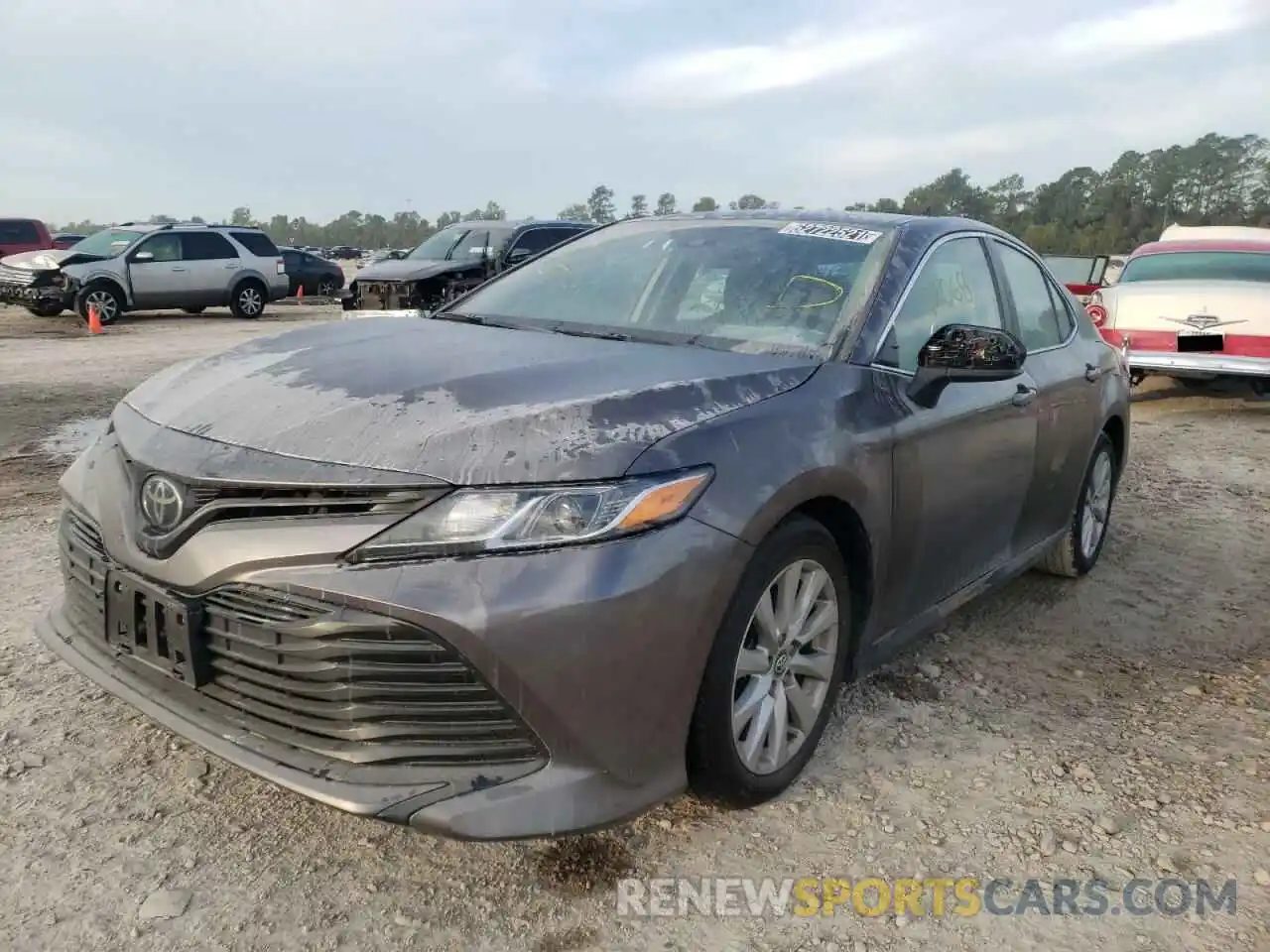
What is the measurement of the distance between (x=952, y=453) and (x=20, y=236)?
932 inches

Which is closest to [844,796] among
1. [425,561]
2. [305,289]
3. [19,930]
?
[425,561]

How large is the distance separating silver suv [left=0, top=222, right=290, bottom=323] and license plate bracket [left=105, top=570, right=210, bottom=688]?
50.9 ft

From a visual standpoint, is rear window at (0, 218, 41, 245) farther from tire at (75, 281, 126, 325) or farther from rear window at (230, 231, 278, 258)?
tire at (75, 281, 126, 325)

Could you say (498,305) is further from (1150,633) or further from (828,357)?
(1150,633)

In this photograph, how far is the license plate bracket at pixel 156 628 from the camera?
2125 millimetres

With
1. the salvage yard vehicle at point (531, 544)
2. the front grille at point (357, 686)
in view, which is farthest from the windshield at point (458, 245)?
the front grille at point (357, 686)

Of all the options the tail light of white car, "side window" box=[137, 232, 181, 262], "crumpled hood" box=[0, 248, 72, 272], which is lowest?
the tail light of white car

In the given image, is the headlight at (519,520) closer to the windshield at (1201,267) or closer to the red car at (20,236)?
the windshield at (1201,267)

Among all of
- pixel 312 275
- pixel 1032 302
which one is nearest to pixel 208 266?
pixel 312 275

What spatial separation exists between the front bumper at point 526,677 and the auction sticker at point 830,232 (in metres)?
1.54

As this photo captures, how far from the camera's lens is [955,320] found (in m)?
3.40

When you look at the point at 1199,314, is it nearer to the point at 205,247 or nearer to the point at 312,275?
the point at 205,247

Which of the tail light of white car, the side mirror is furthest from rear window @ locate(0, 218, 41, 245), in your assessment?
the side mirror

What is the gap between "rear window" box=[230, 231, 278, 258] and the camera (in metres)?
18.1
